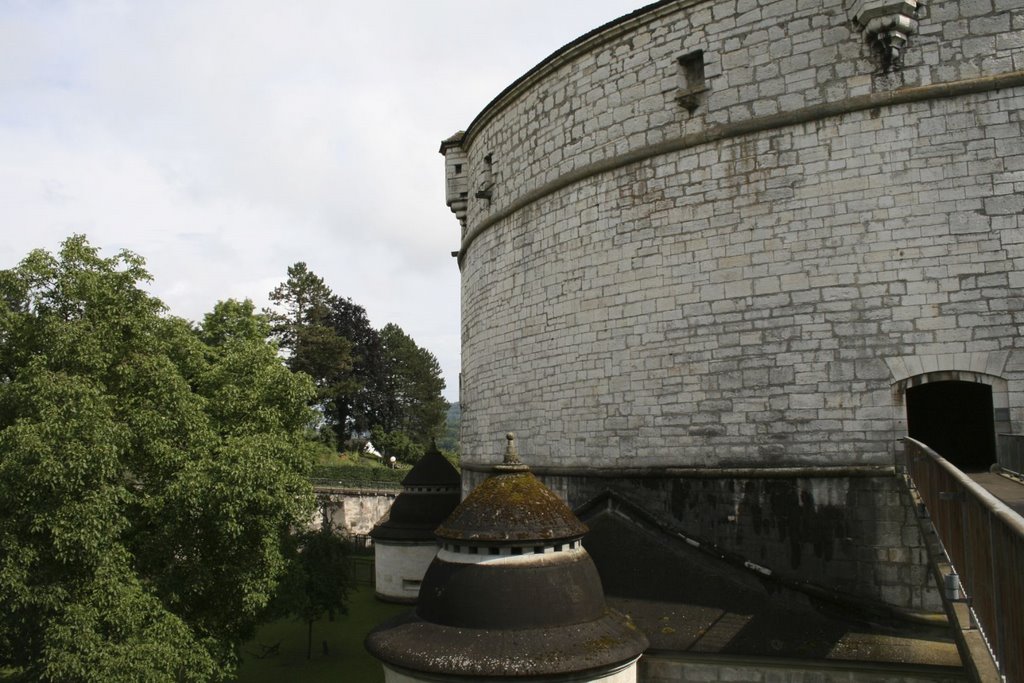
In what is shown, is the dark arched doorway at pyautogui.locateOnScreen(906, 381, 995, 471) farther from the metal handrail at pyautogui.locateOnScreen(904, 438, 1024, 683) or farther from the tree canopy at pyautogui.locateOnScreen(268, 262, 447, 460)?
the tree canopy at pyautogui.locateOnScreen(268, 262, 447, 460)

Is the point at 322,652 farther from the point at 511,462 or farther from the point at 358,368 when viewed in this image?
the point at 358,368

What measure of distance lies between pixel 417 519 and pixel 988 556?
16281mm

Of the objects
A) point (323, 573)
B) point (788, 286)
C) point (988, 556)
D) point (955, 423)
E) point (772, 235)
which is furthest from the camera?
point (323, 573)

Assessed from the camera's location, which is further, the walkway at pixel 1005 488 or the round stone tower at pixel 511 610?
the round stone tower at pixel 511 610

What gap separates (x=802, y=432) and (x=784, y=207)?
2.48 m

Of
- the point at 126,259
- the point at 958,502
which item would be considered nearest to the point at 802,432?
the point at 958,502

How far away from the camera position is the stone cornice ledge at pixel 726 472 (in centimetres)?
861

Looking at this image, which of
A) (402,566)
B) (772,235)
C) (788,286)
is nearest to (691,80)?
(772,235)

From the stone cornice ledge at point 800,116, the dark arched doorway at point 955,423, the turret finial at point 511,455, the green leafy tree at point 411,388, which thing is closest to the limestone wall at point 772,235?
the stone cornice ledge at point 800,116

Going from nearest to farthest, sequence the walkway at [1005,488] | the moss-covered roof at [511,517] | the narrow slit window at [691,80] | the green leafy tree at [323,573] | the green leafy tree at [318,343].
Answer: the walkway at [1005,488], the moss-covered roof at [511,517], the narrow slit window at [691,80], the green leafy tree at [323,573], the green leafy tree at [318,343]

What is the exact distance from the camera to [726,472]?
9.38 meters

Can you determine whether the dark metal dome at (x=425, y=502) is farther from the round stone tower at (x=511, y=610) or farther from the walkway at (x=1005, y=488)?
the walkway at (x=1005, y=488)

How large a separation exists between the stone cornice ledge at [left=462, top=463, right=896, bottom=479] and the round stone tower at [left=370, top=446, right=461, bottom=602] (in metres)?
7.55

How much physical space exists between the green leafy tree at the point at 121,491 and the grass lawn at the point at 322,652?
15.4 ft
